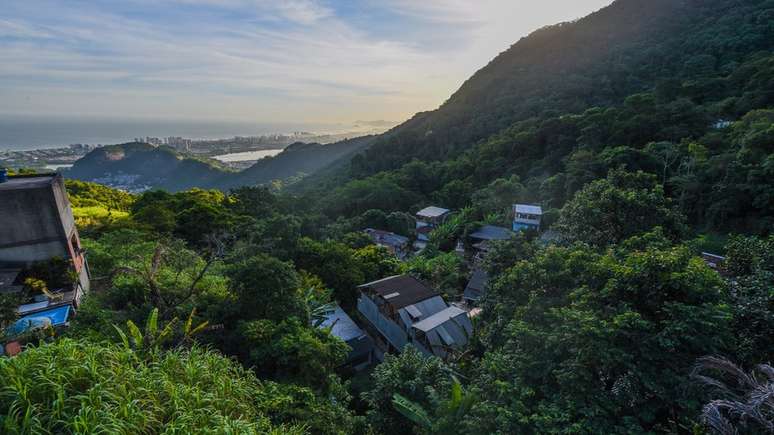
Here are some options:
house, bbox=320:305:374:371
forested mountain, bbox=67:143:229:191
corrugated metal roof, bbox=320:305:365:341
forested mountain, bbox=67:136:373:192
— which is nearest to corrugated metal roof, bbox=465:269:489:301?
house, bbox=320:305:374:371

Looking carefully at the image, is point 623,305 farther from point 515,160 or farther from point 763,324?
point 515,160

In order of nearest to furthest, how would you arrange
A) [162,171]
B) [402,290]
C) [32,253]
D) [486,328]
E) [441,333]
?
[486,328] < [32,253] < [441,333] < [402,290] < [162,171]

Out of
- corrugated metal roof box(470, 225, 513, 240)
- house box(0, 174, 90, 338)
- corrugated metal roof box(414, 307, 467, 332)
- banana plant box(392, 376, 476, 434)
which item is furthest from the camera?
corrugated metal roof box(470, 225, 513, 240)

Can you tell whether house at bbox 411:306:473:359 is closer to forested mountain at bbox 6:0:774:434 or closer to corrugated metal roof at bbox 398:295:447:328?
corrugated metal roof at bbox 398:295:447:328

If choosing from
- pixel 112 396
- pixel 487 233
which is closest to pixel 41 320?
pixel 112 396

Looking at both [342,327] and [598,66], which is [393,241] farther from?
[598,66]

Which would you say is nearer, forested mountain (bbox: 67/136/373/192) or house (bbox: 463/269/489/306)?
house (bbox: 463/269/489/306)
